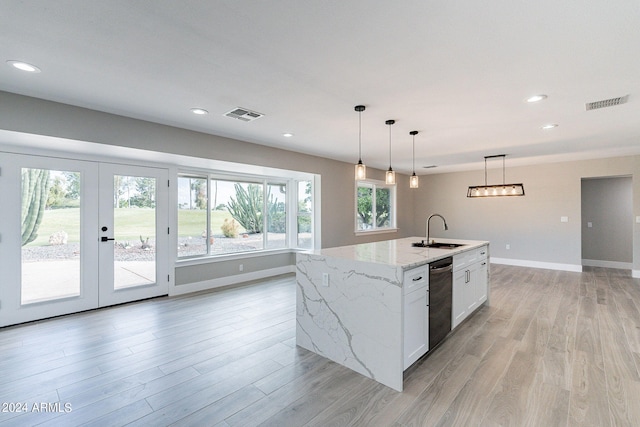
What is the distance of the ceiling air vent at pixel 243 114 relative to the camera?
3365 mm

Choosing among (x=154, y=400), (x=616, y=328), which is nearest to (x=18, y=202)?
(x=154, y=400)

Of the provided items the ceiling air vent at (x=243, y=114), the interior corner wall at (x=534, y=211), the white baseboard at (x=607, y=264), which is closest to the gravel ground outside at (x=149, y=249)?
the ceiling air vent at (x=243, y=114)

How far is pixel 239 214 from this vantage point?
19.1ft

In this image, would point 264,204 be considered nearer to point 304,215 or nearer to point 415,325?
point 304,215

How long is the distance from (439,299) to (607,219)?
23.7 ft

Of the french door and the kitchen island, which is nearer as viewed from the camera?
the kitchen island

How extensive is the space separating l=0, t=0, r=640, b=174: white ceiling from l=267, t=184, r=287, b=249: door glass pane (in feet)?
8.17

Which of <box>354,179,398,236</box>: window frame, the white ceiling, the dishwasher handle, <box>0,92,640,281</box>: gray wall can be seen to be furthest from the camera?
<box>354,179,398,236</box>: window frame

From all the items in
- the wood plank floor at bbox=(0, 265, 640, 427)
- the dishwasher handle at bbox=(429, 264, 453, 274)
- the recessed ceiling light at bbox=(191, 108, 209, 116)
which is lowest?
the wood plank floor at bbox=(0, 265, 640, 427)

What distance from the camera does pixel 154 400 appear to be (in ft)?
6.93

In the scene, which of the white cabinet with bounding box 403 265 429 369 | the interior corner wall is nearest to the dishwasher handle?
the white cabinet with bounding box 403 265 429 369

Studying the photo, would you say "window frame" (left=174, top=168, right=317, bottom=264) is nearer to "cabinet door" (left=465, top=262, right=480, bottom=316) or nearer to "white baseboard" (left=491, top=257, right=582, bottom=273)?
"cabinet door" (left=465, top=262, right=480, bottom=316)

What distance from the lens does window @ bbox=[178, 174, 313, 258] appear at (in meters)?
5.14

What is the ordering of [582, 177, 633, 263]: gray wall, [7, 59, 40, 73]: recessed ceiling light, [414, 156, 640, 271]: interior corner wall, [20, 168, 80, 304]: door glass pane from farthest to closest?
[582, 177, 633, 263]: gray wall, [414, 156, 640, 271]: interior corner wall, [20, 168, 80, 304]: door glass pane, [7, 59, 40, 73]: recessed ceiling light
